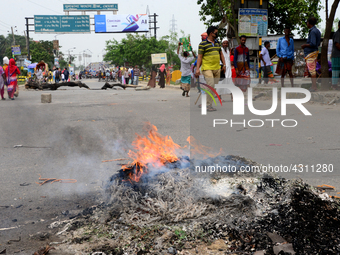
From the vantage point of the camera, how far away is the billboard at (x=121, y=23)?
38625 millimetres

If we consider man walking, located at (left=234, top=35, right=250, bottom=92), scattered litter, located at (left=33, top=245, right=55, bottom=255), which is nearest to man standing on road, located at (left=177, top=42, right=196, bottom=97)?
man walking, located at (left=234, top=35, right=250, bottom=92)

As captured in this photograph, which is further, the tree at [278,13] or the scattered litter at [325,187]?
the tree at [278,13]

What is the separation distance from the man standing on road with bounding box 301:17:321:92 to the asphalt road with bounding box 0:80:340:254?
59.0 inches

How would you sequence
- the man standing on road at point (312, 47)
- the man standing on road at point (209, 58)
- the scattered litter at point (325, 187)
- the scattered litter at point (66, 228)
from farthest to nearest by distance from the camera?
the man standing on road at point (312, 47)
the man standing on road at point (209, 58)
the scattered litter at point (325, 187)
the scattered litter at point (66, 228)

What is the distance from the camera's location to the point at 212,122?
7.61m

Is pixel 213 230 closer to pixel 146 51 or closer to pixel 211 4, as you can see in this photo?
pixel 211 4

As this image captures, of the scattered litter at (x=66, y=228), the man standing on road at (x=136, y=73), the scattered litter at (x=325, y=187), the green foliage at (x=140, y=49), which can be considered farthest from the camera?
the green foliage at (x=140, y=49)

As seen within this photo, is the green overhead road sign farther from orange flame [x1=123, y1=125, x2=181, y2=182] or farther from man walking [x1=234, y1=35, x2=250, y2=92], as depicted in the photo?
orange flame [x1=123, y1=125, x2=181, y2=182]

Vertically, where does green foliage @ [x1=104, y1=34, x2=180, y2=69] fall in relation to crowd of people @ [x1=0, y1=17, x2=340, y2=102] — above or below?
above

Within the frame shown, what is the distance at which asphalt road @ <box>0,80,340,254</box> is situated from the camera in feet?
10.7

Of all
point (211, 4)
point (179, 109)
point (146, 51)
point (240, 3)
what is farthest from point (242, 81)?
point (146, 51)

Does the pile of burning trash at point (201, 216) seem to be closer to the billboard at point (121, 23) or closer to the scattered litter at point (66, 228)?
the scattered litter at point (66, 228)

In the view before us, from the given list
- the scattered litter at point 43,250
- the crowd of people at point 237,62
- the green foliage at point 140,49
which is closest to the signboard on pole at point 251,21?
the crowd of people at point 237,62

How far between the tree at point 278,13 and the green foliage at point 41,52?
59.1 metres
